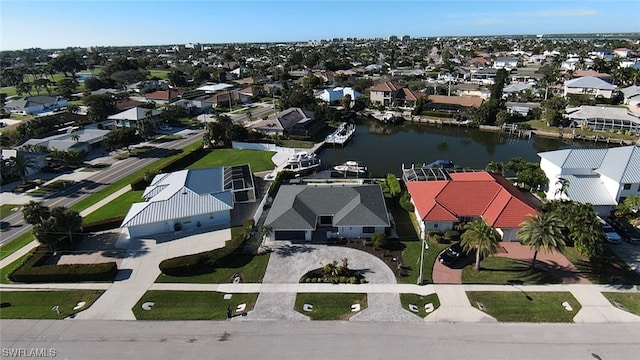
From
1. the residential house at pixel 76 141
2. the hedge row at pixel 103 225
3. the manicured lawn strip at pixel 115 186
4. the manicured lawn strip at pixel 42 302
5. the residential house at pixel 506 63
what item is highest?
the residential house at pixel 506 63

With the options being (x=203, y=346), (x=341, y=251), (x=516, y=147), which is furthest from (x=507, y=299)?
(x=516, y=147)

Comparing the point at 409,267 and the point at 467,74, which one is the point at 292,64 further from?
the point at 409,267

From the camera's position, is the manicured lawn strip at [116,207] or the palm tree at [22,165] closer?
the manicured lawn strip at [116,207]

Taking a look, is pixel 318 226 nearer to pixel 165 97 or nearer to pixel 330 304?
pixel 330 304

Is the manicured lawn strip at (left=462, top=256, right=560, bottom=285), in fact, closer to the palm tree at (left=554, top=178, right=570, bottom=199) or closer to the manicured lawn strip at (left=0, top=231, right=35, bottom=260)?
the palm tree at (left=554, top=178, right=570, bottom=199)

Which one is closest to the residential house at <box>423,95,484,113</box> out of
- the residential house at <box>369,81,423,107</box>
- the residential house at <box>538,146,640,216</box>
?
the residential house at <box>369,81,423,107</box>

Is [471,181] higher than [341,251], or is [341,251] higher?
[471,181]

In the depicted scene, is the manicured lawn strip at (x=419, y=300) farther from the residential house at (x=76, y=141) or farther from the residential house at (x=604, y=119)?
the residential house at (x=604, y=119)

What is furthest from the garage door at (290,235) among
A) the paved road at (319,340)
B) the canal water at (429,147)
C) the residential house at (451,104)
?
the residential house at (451,104)
